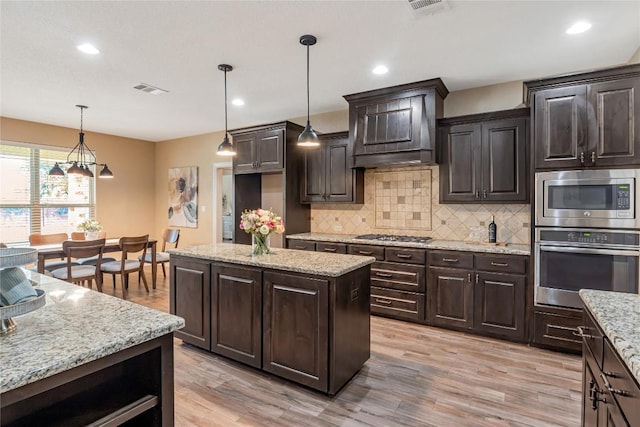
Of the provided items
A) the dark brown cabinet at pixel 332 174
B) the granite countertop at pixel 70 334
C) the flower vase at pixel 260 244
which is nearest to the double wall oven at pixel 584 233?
the dark brown cabinet at pixel 332 174

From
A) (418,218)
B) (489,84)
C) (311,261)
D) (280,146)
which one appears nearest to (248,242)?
(280,146)

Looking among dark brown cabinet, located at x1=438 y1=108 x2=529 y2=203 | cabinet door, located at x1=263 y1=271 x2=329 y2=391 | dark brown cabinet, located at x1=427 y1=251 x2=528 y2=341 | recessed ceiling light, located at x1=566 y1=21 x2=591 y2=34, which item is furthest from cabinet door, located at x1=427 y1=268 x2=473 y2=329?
recessed ceiling light, located at x1=566 y1=21 x2=591 y2=34

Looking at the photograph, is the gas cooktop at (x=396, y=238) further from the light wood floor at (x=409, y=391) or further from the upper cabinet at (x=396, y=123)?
the light wood floor at (x=409, y=391)

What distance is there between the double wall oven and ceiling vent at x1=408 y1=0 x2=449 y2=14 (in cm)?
176

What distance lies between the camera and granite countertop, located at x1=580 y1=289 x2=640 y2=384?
0.99 meters

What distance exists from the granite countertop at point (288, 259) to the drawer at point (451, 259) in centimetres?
119

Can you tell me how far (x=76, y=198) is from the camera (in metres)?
6.25

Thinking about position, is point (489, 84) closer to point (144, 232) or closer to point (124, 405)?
point (124, 405)

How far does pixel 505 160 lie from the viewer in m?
3.54

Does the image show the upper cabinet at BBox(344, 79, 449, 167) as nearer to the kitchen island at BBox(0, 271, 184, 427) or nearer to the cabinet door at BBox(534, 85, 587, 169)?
the cabinet door at BBox(534, 85, 587, 169)

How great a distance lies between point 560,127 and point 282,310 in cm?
289

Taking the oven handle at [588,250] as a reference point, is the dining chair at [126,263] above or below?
below

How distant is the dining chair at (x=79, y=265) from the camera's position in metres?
4.18

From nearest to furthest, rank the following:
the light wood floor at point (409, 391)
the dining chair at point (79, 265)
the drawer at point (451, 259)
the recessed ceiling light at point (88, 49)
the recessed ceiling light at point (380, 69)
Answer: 1. the light wood floor at point (409, 391)
2. the recessed ceiling light at point (88, 49)
3. the recessed ceiling light at point (380, 69)
4. the drawer at point (451, 259)
5. the dining chair at point (79, 265)
